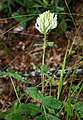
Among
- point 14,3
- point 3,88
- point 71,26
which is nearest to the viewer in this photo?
point 3,88

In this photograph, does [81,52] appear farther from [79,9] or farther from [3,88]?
[3,88]

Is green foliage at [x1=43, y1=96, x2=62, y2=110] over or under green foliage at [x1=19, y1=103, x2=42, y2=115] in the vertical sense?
over

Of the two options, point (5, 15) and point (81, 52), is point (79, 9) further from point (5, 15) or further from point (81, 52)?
point (5, 15)

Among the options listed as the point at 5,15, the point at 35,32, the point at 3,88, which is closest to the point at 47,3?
the point at 35,32

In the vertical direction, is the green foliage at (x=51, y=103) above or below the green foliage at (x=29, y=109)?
above

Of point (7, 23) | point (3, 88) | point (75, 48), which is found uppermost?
point (7, 23)

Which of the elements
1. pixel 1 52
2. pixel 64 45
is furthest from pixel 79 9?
pixel 1 52

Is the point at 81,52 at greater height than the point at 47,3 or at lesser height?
lesser

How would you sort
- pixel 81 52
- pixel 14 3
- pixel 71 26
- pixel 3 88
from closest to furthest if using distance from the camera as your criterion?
pixel 3 88
pixel 81 52
pixel 71 26
pixel 14 3

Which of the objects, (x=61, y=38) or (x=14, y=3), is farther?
(x=14, y=3)
